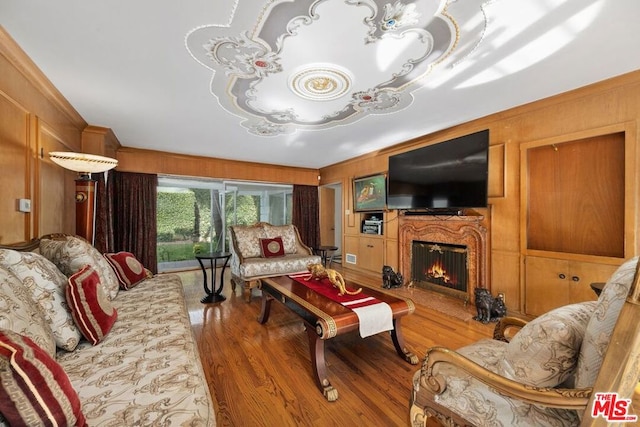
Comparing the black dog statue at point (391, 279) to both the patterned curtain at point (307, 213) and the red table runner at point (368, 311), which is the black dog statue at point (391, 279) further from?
the patterned curtain at point (307, 213)

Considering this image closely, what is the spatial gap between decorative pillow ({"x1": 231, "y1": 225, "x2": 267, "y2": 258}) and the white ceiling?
5.96 feet

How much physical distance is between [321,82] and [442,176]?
2.13 meters

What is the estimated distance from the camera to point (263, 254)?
4262 millimetres

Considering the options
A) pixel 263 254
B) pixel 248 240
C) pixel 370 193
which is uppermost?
pixel 370 193

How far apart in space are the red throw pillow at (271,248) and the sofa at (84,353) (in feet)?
7.40

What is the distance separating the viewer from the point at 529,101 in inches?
108

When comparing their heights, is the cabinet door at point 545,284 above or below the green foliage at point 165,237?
below

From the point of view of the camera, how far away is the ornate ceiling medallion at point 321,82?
213 centimetres

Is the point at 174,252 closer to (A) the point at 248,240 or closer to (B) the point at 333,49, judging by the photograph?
(A) the point at 248,240

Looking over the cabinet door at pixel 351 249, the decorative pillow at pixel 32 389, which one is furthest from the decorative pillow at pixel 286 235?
the decorative pillow at pixel 32 389

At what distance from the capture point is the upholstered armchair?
2.29 feet

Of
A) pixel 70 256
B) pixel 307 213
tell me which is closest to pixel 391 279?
pixel 307 213

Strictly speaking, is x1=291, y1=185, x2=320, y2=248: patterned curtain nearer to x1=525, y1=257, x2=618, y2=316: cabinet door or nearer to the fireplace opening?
the fireplace opening

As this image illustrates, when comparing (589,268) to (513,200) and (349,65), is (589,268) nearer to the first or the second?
(513,200)
